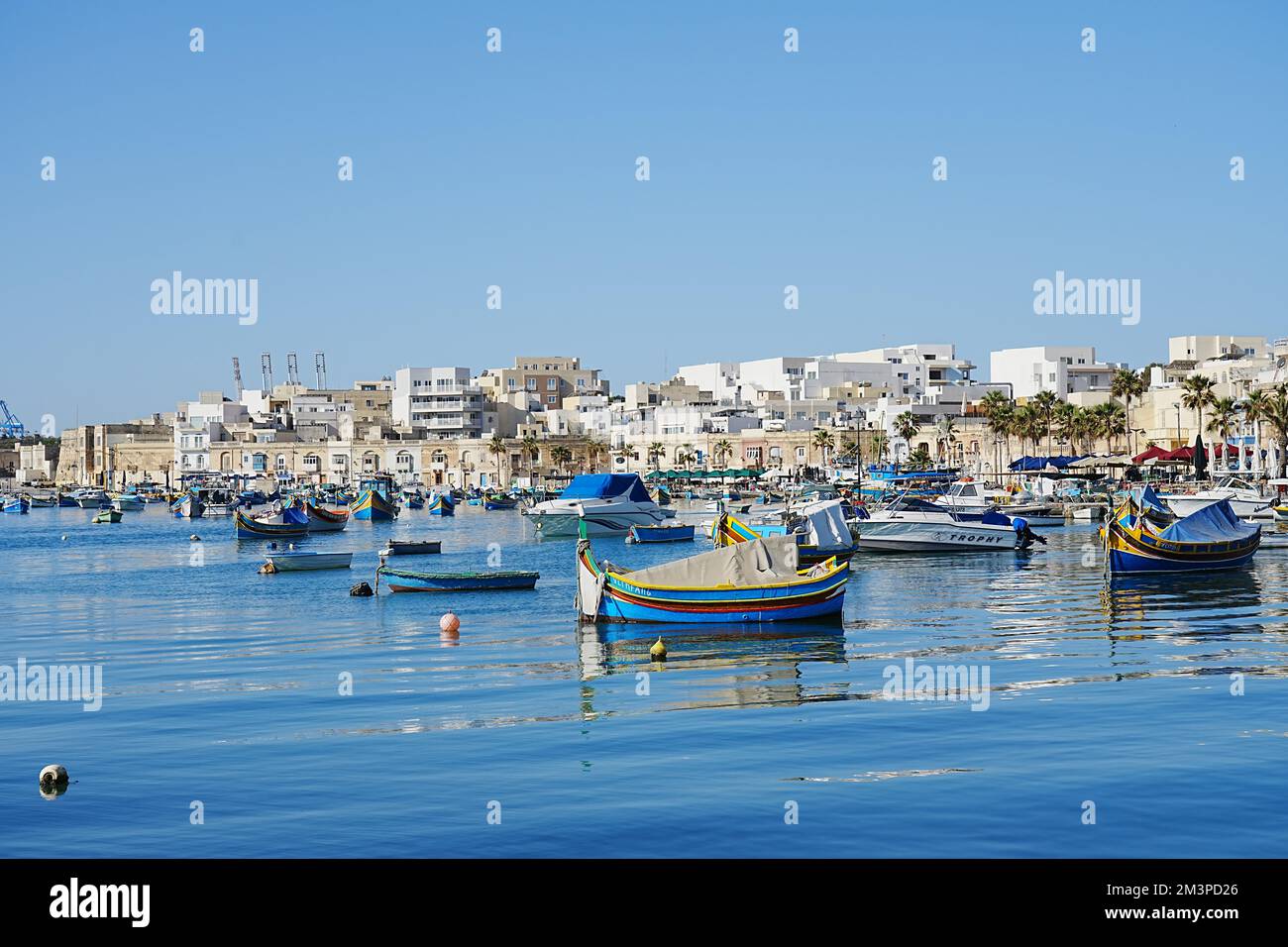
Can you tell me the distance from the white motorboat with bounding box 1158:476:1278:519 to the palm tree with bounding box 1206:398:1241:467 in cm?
1709

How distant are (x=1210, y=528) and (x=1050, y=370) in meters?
121

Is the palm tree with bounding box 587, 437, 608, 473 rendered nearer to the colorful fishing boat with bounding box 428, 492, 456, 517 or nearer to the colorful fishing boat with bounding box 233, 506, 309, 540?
the colorful fishing boat with bounding box 428, 492, 456, 517

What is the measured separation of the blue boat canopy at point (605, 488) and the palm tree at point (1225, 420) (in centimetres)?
4195

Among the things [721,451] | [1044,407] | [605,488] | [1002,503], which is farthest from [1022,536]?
[721,451]

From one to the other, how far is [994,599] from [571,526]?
162ft

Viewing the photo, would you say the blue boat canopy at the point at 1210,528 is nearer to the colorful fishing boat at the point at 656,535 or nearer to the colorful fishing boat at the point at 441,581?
the colorful fishing boat at the point at 441,581

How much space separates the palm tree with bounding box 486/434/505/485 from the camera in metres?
184

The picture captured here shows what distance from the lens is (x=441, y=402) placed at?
19200 cm

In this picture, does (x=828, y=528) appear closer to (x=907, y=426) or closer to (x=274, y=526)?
(x=274, y=526)

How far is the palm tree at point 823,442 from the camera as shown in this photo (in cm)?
15612

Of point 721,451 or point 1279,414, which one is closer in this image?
point 1279,414

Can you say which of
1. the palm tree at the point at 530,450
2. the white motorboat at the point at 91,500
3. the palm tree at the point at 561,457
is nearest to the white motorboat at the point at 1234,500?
the palm tree at the point at 561,457

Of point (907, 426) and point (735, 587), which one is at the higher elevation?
point (907, 426)
